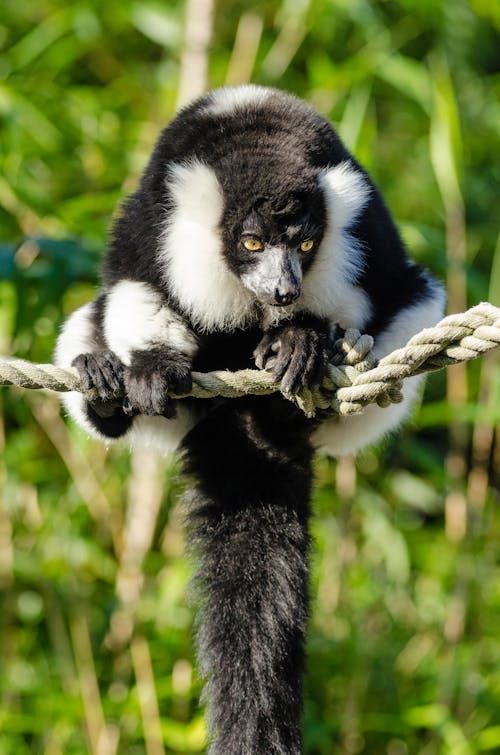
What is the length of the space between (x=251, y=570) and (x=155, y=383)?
0.62 m

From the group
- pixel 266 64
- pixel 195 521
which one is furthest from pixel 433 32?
pixel 195 521

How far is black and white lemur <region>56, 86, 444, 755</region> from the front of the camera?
262 centimetres

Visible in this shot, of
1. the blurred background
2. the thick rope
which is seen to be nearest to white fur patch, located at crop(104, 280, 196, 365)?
the thick rope

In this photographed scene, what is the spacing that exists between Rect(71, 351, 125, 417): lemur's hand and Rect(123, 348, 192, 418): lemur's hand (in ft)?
0.09

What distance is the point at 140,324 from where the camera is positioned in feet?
9.00

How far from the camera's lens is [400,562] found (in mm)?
4352

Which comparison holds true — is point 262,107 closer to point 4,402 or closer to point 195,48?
point 195,48

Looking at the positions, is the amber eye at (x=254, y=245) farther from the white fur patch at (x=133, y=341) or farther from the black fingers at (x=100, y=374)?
the black fingers at (x=100, y=374)

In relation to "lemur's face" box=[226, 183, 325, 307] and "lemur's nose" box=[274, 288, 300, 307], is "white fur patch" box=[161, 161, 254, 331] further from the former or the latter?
"lemur's nose" box=[274, 288, 300, 307]

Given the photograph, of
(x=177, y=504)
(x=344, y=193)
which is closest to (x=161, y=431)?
(x=344, y=193)

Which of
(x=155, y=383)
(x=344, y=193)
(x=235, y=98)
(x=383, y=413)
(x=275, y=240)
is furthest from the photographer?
(x=383, y=413)

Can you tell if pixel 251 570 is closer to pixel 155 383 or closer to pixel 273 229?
pixel 155 383

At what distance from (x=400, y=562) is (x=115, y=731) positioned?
139cm

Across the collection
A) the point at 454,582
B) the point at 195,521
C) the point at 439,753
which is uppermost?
the point at 195,521
